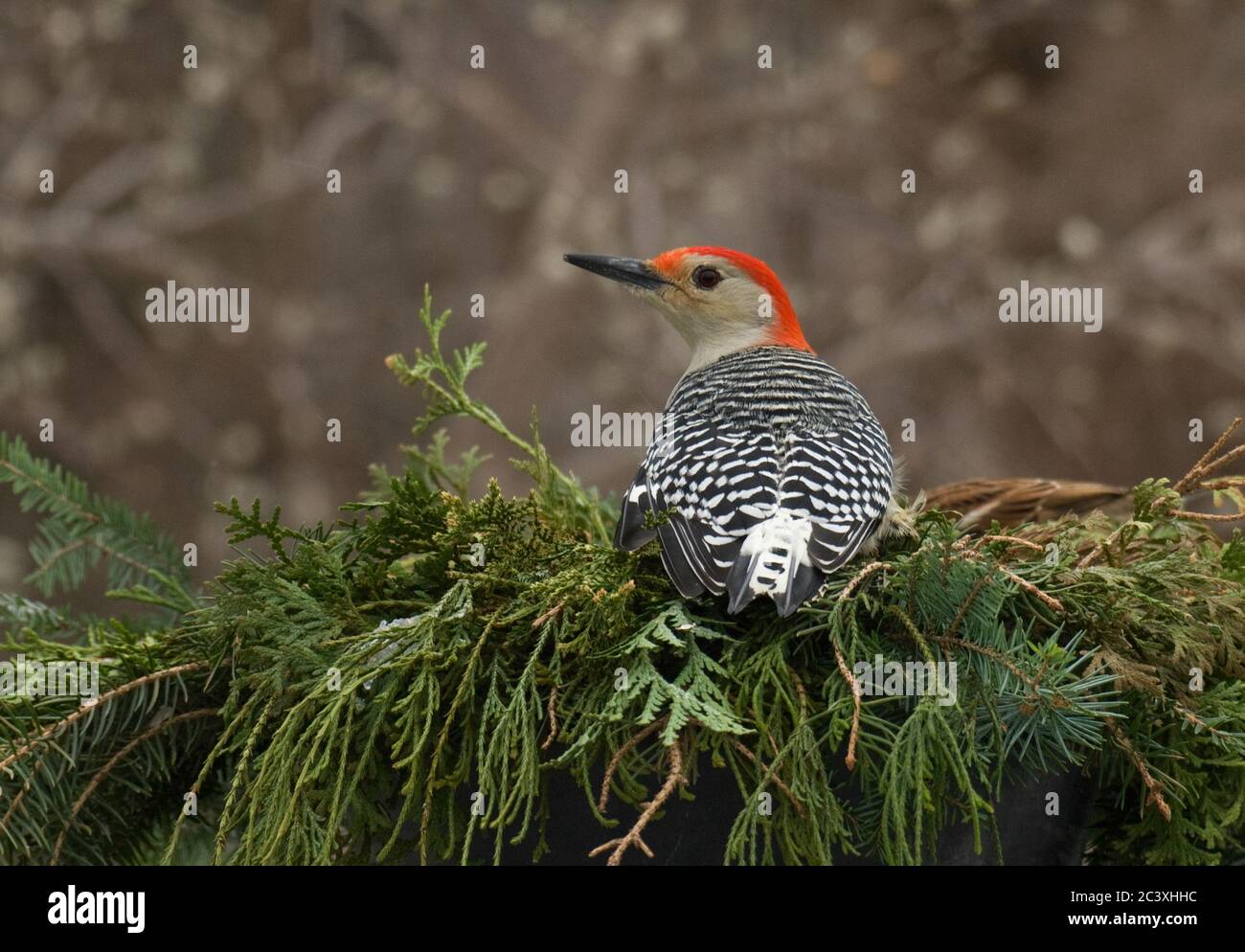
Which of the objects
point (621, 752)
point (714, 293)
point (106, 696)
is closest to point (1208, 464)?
point (621, 752)

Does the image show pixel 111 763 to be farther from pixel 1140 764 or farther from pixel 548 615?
pixel 1140 764

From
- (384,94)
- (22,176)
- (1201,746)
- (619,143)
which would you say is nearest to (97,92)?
(22,176)

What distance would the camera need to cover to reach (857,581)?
4.07 ft

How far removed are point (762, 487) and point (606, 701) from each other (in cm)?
39

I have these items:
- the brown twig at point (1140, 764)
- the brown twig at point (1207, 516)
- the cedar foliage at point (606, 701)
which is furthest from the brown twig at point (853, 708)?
the brown twig at point (1207, 516)

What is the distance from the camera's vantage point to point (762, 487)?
147cm

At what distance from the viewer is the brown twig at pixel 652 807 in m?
1.03

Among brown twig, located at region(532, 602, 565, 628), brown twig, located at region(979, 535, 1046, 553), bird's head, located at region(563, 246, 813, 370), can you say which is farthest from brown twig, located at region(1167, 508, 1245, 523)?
bird's head, located at region(563, 246, 813, 370)

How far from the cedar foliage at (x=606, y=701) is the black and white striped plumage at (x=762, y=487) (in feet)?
0.16

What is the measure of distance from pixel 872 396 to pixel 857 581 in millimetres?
2773

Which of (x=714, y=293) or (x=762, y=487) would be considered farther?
(x=714, y=293)

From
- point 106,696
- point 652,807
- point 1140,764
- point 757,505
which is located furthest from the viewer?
point 757,505

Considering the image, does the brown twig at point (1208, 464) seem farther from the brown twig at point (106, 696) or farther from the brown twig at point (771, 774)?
the brown twig at point (106, 696)

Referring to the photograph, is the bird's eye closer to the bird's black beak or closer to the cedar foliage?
the bird's black beak
